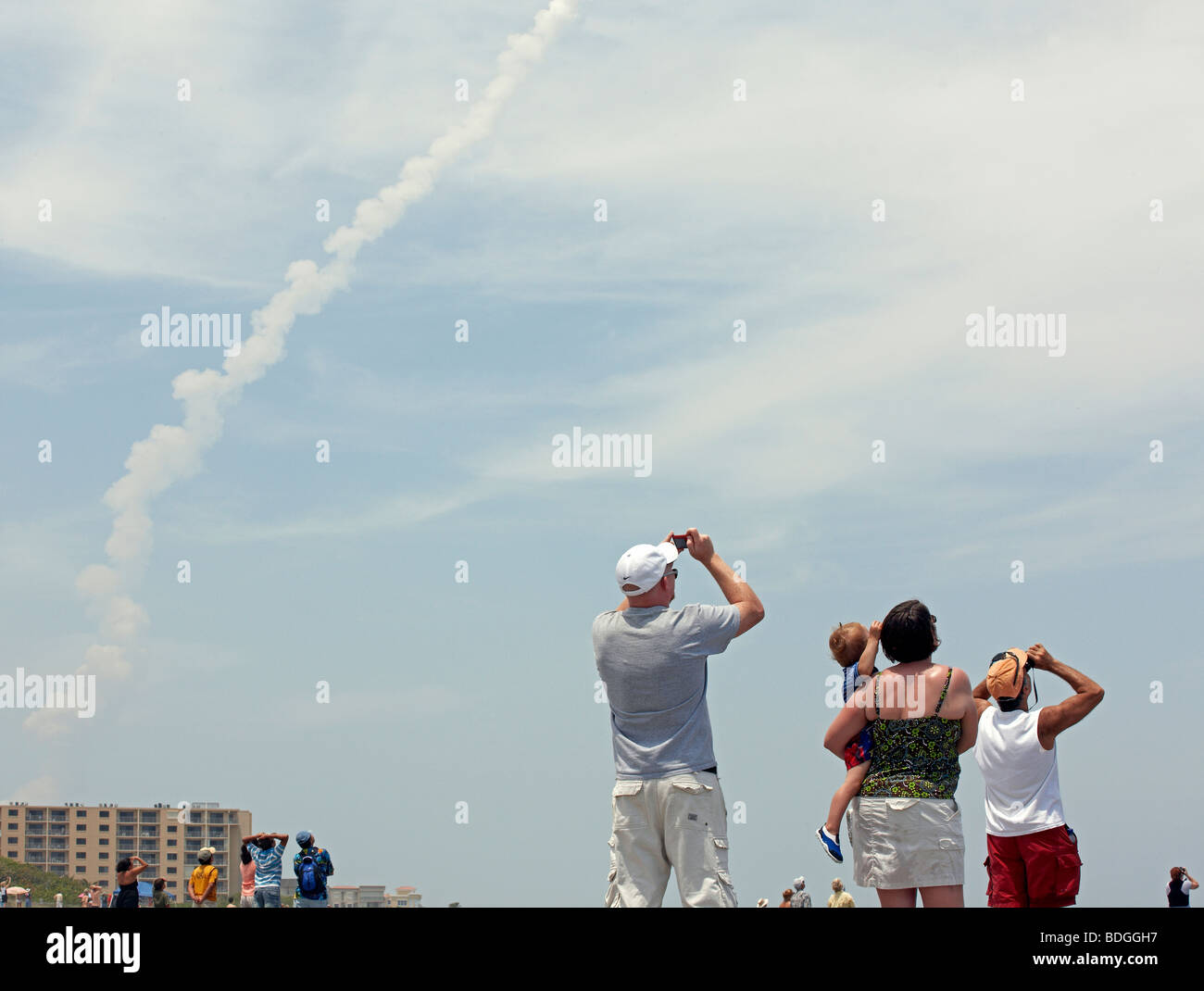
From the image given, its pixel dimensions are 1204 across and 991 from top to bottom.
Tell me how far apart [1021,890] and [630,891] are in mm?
2521

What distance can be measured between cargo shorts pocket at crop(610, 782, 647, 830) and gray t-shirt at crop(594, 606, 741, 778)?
0.07 metres

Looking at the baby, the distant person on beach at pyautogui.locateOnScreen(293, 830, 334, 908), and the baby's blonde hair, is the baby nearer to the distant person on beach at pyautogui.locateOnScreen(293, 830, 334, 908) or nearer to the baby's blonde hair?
the baby's blonde hair

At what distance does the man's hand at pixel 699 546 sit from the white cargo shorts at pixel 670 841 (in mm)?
1337

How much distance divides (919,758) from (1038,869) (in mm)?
1253

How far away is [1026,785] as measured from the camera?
793 cm

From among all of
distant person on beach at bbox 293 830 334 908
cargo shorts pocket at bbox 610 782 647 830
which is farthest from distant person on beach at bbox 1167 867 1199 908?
cargo shorts pocket at bbox 610 782 647 830

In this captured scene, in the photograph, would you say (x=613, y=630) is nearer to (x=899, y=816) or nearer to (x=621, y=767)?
(x=621, y=767)

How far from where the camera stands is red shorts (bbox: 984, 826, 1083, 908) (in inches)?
307

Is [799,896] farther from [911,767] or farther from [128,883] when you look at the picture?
[911,767]

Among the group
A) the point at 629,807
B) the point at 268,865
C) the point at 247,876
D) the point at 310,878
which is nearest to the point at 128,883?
the point at 310,878

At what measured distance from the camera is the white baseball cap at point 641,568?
745 centimetres

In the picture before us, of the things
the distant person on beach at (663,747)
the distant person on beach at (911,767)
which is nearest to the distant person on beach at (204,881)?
the distant person on beach at (663,747)

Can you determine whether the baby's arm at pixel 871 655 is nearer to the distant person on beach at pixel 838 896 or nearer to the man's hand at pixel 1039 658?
the man's hand at pixel 1039 658
